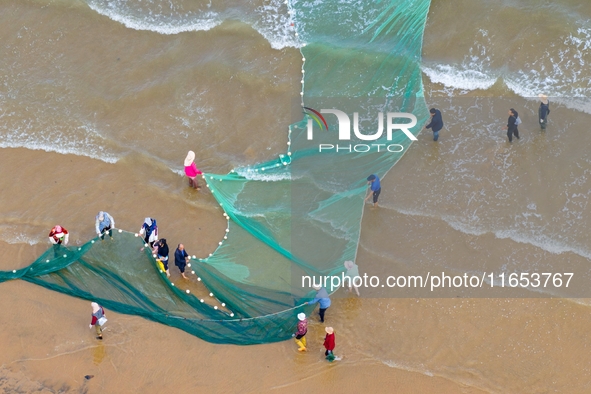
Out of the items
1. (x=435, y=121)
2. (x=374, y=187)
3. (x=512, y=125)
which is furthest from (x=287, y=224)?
(x=512, y=125)

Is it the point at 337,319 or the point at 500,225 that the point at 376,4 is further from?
the point at 337,319

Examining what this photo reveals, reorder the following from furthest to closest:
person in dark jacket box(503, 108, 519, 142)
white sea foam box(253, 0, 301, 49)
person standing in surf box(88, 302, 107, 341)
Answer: white sea foam box(253, 0, 301, 49) → person in dark jacket box(503, 108, 519, 142) → person standing in surf box(88, 302, 107, 341)

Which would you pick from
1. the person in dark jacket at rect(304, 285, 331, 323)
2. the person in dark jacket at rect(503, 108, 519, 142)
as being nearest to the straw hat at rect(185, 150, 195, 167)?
the person in dark jacket at rect(304, 285, 331, 323)

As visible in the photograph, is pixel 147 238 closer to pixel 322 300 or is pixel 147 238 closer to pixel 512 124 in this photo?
pixel 322 300

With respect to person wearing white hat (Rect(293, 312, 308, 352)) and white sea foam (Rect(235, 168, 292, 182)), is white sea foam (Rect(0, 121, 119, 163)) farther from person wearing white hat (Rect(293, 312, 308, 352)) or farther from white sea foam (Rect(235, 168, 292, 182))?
person wearing white hat (Rect(293, 312, 308, 352))

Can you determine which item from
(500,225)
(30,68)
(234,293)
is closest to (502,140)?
(500,225)
